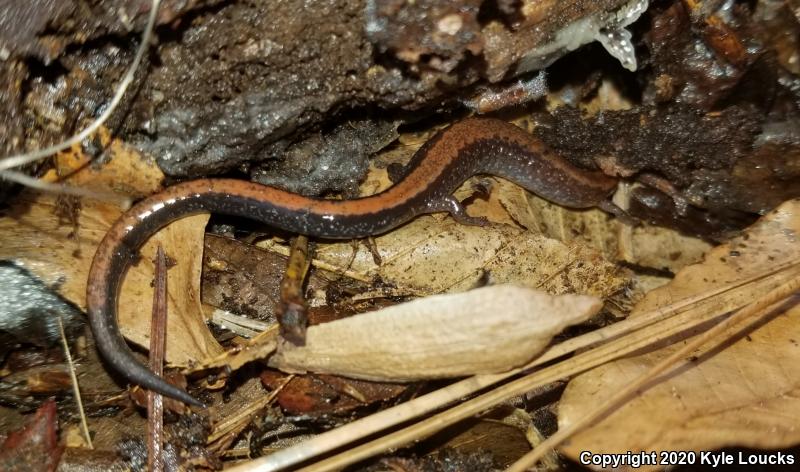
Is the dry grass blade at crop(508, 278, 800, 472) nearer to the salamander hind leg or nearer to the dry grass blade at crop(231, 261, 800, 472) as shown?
the dry grass blade at crop(231, 261, 800, 472)

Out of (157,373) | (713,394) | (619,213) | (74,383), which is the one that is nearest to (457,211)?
(619,213)

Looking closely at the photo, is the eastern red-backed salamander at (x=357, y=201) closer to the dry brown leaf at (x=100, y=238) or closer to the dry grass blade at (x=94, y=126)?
the dry brown leaf at (x=100, y=238)

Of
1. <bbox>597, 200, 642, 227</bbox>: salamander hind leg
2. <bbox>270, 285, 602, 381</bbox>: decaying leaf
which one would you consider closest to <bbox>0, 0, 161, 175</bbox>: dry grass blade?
<bbox>270, 285, 602, 381</bbox>: decaying leaf

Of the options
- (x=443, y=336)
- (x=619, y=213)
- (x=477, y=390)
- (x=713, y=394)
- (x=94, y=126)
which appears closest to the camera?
(x=94, y=126)

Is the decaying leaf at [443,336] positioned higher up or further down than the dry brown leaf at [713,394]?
higher up

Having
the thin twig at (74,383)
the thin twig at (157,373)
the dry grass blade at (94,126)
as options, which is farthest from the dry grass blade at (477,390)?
the dry grass blade at (94,126)

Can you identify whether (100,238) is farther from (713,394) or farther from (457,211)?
(713,394)

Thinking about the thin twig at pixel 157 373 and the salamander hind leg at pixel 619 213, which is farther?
the salamander hind leg at pixel 619 213
